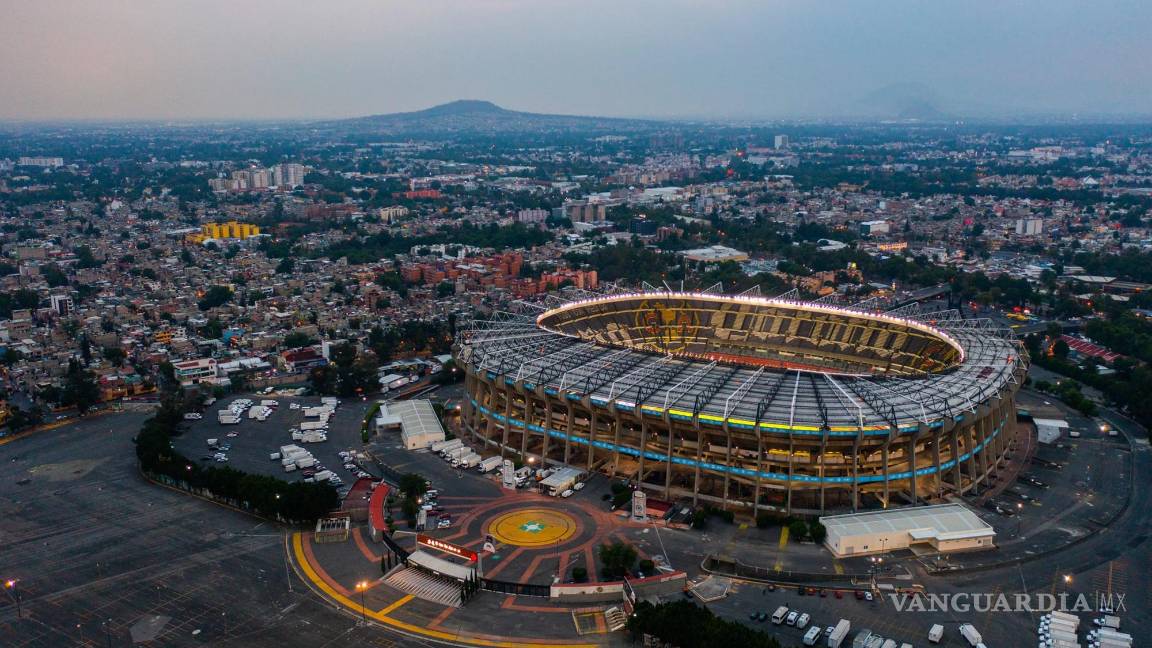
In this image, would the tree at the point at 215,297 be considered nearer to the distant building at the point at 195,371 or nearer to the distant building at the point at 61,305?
the distant building at the point at 61,305

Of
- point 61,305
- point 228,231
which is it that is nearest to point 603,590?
point 61,305

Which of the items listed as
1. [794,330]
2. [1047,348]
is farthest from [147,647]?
[1047,348]

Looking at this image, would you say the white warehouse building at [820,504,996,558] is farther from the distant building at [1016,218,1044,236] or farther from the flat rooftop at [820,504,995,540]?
the distant building at [1016,218,1044,236]

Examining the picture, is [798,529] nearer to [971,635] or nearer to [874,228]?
[971,635]

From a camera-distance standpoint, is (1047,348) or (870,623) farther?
(1047,348)

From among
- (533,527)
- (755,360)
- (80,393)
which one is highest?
(755,360)

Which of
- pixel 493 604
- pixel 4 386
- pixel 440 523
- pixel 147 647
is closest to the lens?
pixel 147 647

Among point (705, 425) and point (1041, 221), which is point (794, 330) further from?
point (1041, 221)

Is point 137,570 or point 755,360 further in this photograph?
point 755,360
